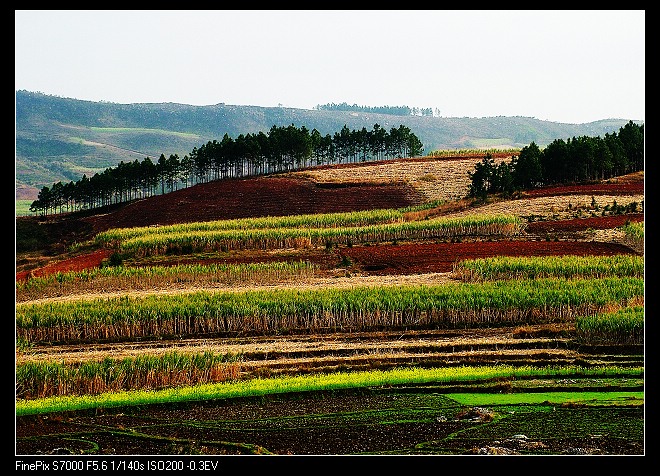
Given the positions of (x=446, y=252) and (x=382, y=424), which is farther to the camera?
(x=446, y=252)

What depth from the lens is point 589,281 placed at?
30.0m

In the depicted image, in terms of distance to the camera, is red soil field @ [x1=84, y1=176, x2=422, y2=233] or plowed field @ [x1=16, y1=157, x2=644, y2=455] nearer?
plowed field @ [x1=16, y1=157, x2=644, y2=455]

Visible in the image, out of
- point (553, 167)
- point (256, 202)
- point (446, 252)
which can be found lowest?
point (446, 252)

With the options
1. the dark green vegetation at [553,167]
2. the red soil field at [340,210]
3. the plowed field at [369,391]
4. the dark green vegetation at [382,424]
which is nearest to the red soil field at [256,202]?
the red soil field at [340,210]

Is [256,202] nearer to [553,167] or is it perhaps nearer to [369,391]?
[553,167]

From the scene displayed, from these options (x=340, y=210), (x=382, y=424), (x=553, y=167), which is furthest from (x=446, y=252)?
(x=553, y=167)

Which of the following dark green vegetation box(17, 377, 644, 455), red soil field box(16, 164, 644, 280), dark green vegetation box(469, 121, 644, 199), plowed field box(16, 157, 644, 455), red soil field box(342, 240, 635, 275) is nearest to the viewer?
dark green vegetation box(17, 377, 644, 455)

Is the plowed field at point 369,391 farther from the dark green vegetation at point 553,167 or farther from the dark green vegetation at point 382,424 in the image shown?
the dark green vegetation at point 553,167

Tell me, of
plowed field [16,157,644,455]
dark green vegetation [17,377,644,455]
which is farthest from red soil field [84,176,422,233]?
dark green vegetation [17,377,644,455]

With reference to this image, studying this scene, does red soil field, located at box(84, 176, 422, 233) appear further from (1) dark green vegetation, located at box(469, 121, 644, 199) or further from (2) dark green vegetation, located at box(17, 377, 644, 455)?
(2) dark green vegetation, located at box(17, 377, 644, 455)

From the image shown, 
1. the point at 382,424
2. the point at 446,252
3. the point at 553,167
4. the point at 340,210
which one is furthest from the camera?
the point at 553,167

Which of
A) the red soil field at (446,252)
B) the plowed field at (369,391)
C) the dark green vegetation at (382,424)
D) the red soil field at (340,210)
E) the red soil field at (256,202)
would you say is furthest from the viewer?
the red soil field at (256,202)
